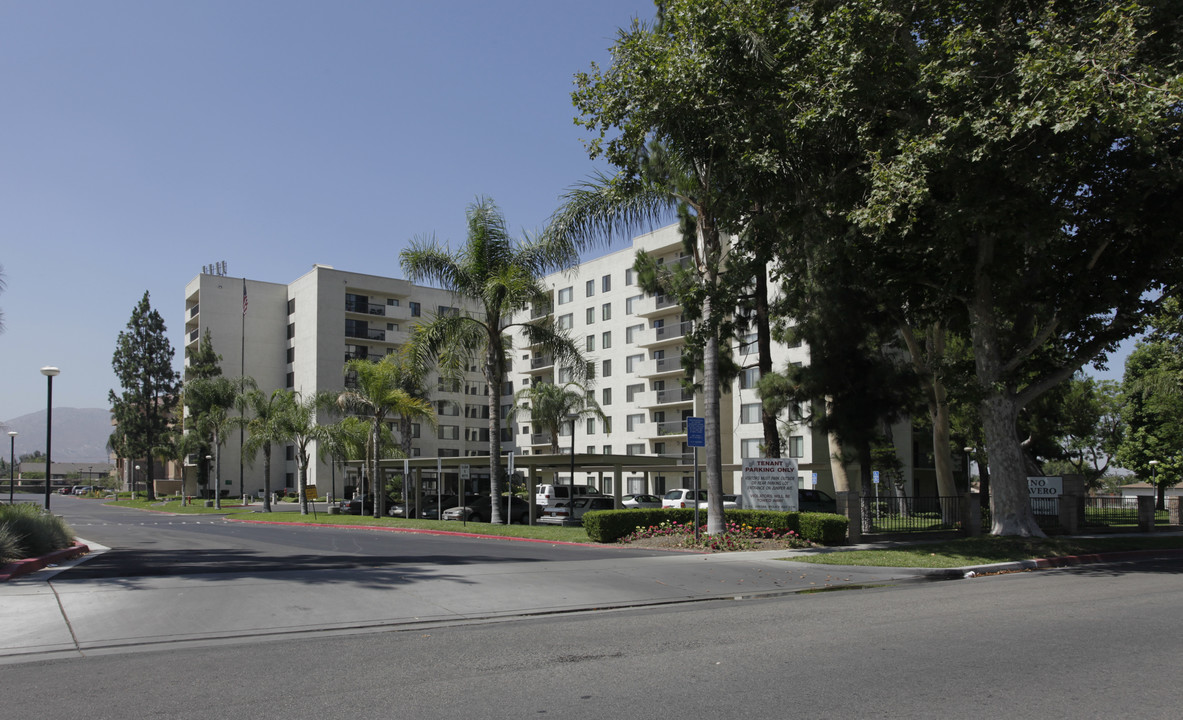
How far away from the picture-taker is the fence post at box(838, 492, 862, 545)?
797 inches

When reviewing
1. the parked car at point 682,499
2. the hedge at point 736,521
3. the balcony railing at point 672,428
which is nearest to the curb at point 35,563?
the hedge at point 736,521

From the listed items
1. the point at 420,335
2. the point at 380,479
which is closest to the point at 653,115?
the point at 420,335

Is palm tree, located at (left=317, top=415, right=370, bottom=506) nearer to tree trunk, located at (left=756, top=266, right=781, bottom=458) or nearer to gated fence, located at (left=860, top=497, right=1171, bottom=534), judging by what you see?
tree trunk, located at (left=756, top=266, right=781, bottom=458)

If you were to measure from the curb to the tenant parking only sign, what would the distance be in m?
15.4

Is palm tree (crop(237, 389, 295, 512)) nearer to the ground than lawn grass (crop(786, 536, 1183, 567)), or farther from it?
farther from it

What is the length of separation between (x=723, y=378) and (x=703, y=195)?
20.3ft

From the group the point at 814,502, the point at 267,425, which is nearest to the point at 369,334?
the point at 267,425

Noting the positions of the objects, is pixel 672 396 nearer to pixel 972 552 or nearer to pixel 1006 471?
pixel 1006 471

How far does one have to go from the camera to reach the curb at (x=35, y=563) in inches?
502

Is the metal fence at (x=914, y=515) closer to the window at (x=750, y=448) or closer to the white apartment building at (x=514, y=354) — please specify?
the window at (x=750, y=448)

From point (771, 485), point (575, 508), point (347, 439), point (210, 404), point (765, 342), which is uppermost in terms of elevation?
point (210, 404)

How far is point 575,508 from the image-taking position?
3528cm

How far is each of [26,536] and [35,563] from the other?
4.96 feet

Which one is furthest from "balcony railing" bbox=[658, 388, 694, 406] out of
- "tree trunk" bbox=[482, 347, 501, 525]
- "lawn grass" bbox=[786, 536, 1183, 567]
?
"lawn grass" bbox=[786, 536, 1183, 567]
